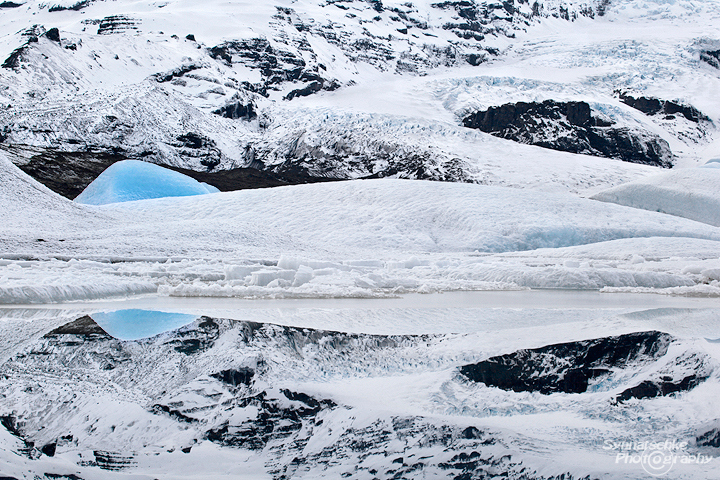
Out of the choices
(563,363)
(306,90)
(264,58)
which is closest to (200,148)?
(306,90)

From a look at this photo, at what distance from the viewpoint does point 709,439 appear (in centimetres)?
160

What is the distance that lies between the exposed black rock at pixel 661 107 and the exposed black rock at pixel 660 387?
128ft

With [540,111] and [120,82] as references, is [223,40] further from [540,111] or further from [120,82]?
[540,111]

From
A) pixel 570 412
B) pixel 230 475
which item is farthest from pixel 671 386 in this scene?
pixel 230 475

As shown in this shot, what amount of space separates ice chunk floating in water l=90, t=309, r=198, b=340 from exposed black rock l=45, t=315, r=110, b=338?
0.11ft

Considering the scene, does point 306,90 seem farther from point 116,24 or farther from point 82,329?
point 82,329

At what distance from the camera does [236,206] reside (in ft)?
43.3

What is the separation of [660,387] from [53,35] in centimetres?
3853

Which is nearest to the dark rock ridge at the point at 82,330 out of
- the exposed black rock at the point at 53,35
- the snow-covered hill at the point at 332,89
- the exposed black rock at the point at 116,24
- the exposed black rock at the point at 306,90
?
the snow-covered hill at the point at 332,89

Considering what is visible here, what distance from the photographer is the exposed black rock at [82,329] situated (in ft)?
8.61

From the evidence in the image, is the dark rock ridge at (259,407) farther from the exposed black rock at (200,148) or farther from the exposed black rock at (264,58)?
the exposed black rock at (264,58)

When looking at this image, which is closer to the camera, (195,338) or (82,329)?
(195,338)

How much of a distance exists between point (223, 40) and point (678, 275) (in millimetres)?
43035

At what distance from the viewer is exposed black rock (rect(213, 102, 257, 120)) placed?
35000 millimetres
